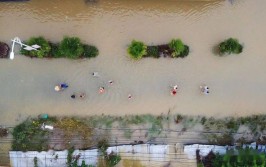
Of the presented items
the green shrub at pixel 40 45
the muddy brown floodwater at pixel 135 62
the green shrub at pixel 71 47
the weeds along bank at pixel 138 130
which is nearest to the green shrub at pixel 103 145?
the weeds along bank at pixel 138 130

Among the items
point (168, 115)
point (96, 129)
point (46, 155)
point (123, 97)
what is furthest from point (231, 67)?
point (46, 155)

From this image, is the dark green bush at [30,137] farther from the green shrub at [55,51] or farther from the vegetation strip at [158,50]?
the vegetation strip at [158,50]

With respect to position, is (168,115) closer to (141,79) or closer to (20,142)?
(141,79)

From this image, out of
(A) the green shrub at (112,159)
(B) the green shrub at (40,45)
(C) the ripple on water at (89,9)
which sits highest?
(C) the ripple on water at (89,9)

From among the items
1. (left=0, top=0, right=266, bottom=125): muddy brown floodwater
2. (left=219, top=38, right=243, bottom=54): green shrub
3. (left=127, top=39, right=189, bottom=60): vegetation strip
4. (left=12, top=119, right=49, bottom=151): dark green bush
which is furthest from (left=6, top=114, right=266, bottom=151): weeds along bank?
(left=219, top=38, right=243, bottom=54): green shrub

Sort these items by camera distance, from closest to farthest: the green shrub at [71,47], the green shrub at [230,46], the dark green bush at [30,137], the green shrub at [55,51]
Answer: the green shrub at [71,47]
the green shrub at [230,46]
the green shrub at [55,51]
the dark green bush at [30,137]

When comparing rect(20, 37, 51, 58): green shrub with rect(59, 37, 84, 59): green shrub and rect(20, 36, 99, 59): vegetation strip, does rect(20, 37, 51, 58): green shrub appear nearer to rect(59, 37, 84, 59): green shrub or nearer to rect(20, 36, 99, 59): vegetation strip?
rect(20, 36, 99, 59): vegetation strip
